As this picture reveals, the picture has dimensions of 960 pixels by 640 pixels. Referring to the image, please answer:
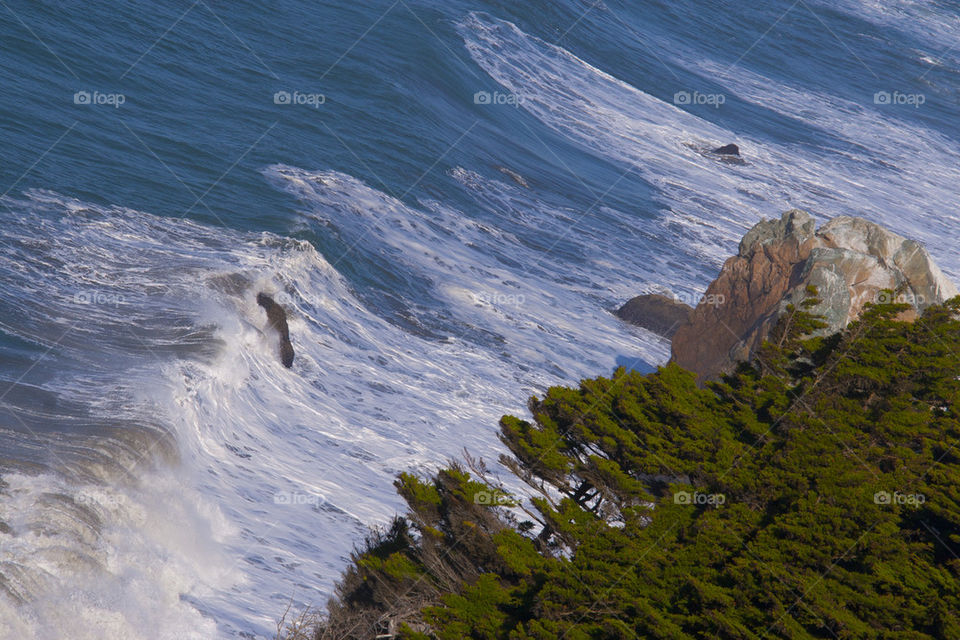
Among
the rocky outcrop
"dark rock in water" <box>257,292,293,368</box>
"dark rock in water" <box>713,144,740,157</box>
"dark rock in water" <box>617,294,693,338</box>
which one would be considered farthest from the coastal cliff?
"dark rock in water" <box>713,144,740,157</box>

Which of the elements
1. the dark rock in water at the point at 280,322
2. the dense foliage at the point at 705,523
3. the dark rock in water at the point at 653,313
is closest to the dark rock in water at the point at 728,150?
the dark rock in water at the point at 653,313

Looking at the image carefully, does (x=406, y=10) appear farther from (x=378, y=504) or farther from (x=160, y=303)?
(x=378, y=504)

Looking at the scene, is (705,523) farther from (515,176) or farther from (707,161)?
(707,161)

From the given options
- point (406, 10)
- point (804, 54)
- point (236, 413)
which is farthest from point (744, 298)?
point (804, 54)

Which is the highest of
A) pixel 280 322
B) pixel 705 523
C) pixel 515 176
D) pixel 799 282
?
pixel 515 176

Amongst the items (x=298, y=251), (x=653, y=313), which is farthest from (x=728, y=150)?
(x=298, y=251)
